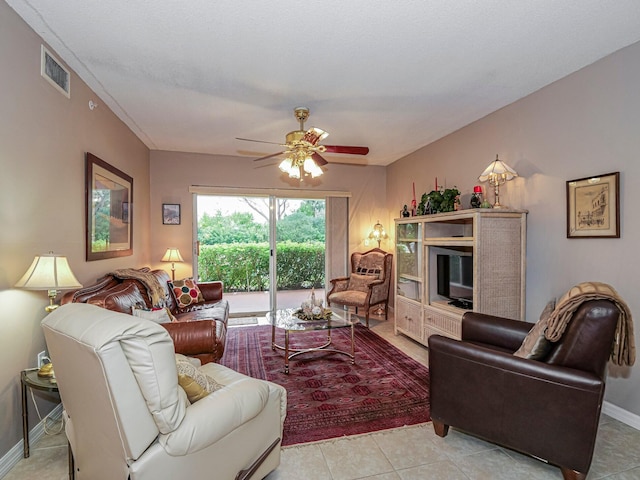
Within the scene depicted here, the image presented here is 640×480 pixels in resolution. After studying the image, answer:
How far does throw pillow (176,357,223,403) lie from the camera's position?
57.8 inches

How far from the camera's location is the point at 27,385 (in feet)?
6.15

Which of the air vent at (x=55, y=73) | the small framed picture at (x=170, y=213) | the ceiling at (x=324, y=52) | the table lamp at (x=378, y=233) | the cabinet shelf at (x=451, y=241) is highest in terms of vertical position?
the ceiling at (x=324, y=52)

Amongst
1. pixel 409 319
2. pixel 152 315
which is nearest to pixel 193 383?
pixel 152 315

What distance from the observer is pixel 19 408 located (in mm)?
2004

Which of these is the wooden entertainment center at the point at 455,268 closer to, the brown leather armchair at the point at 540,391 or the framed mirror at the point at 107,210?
the brown leather armchair at the point at 540,391

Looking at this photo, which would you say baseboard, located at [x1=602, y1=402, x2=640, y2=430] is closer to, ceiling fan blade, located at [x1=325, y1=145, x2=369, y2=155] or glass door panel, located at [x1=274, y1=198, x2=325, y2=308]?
ceiling fan blade, located at [x1=325, y1=145, x2=369, y2=155]

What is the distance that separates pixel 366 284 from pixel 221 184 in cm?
274

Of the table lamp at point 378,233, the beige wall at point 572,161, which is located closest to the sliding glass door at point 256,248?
the table lamp at point 378,233

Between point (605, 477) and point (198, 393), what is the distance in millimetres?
2178

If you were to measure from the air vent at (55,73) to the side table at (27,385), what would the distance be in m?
1.94

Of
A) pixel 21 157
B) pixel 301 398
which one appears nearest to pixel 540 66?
pixel 301 398

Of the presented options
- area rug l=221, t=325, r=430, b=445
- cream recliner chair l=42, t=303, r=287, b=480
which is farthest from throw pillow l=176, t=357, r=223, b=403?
area rug l=221, t=325, r=430, b=445

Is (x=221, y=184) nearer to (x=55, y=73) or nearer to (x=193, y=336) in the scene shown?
(x=55, y=73)

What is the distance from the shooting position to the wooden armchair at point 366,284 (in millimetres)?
4775
